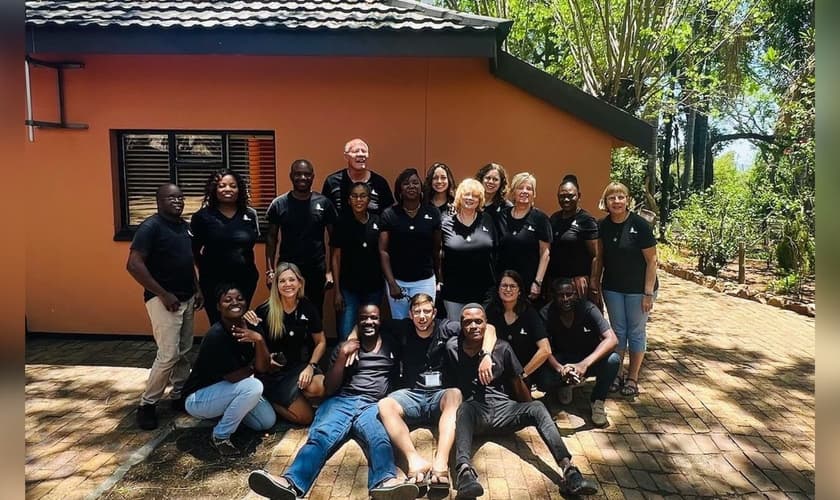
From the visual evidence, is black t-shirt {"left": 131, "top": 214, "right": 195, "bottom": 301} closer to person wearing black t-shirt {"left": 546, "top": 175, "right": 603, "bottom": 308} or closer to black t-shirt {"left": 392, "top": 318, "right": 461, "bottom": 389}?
black t-shirt {"left": 392, "top": 318, "right": 461, "bottom": 389}

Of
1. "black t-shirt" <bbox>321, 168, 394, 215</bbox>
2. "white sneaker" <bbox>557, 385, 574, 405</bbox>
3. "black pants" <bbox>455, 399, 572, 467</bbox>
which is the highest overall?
"black t-shirt" <bbox>321, 168, 394, 215</bbox>

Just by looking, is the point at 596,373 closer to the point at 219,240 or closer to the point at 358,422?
the point at 358,422

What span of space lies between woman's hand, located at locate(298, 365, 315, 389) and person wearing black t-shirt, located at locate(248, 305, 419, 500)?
20 centimetres

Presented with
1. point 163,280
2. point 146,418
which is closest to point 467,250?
point 163,280

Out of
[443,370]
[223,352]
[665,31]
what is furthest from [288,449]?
[665,31]

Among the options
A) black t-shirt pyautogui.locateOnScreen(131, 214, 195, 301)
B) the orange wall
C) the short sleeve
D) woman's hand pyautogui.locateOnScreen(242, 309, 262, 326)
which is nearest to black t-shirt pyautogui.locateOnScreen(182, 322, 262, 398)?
woman's hand pyautogui.locateOnScreen(242, 309, 262, 326)

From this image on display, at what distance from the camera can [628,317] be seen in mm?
5191

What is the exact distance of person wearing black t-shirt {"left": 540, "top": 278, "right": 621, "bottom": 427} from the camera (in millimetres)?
4637

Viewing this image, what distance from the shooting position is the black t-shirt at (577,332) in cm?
475

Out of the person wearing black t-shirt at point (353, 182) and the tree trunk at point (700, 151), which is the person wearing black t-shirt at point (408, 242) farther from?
the tree trunk at point (700, 151)

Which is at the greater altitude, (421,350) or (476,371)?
(421,350)

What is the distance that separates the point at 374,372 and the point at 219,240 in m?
1.77

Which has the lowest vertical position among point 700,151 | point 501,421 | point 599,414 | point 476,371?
point 599,414
